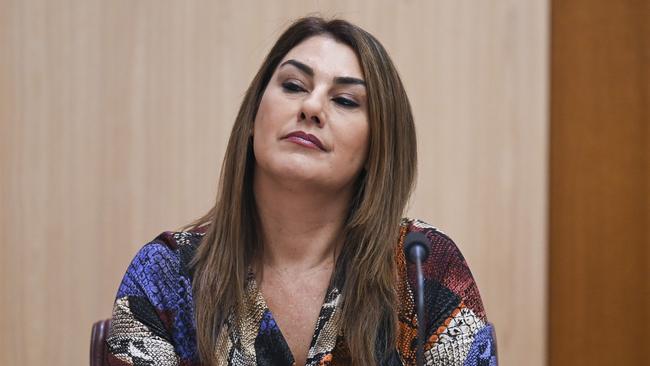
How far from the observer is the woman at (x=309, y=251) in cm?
154

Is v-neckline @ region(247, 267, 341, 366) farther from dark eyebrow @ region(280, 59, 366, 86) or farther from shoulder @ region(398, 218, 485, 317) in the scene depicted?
dark eyebrow @ region(280, 59, 366, 86)

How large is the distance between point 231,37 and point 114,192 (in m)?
0.71

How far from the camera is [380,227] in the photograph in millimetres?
1678

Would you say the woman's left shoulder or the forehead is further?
the forehead

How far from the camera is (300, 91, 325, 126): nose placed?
5.23 feet

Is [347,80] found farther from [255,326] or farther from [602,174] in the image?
[602,174]

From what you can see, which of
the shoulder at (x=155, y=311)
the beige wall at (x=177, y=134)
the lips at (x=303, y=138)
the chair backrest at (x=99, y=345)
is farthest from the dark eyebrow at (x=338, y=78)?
the beige wall at (x=177, y=134)

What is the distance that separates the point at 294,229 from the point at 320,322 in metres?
0.23

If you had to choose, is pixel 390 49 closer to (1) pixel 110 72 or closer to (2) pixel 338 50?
(1) pixel 110 72

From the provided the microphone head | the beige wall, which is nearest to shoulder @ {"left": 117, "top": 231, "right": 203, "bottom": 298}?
the microphone head

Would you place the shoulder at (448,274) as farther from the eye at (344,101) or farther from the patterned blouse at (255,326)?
the eye at (344,101)

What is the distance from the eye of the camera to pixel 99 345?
1639 mm

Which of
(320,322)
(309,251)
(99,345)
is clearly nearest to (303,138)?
(309,251)

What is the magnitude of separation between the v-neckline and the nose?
0.35 m
